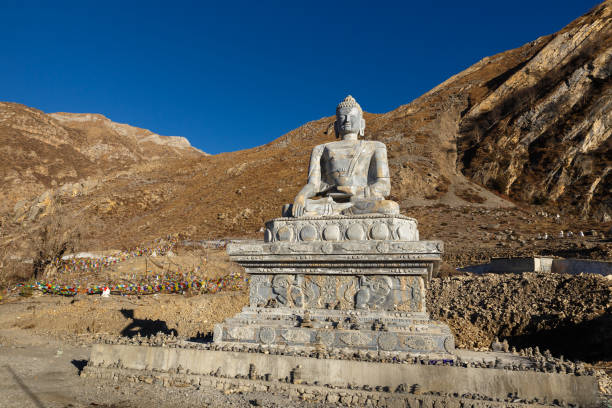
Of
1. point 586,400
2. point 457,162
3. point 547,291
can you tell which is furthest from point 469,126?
point 586,400

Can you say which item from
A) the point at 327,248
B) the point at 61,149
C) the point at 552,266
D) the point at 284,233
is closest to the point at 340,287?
the point at 327,248

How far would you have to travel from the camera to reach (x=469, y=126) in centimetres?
4653

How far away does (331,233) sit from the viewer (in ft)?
17.7

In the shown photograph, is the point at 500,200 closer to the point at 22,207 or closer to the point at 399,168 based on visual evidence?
the point at 399,168

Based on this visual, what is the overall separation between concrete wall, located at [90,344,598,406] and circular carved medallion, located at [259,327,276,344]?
0.65 meters

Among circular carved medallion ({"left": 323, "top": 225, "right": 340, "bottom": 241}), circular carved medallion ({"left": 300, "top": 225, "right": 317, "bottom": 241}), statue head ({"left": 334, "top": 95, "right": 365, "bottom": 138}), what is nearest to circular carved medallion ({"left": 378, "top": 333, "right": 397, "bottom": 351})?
circular carved medallion ({"left": 323, "top": 225, "right": 340, "bottom": 241})

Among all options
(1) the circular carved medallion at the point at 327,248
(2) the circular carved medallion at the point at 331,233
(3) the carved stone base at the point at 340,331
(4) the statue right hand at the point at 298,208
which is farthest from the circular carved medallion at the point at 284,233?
(3) the carved stone base at the point at 340,331

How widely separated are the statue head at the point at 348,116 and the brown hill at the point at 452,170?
698 inches

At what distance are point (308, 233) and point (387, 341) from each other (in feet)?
5.72

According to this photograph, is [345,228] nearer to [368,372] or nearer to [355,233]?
[355,233]

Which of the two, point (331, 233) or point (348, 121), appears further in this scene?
point (348, 121)

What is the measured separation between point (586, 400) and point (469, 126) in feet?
156

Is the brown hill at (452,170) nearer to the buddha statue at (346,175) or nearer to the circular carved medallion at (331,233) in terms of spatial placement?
the buddha statue at (346,175)

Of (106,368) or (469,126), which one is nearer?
(106,368)
